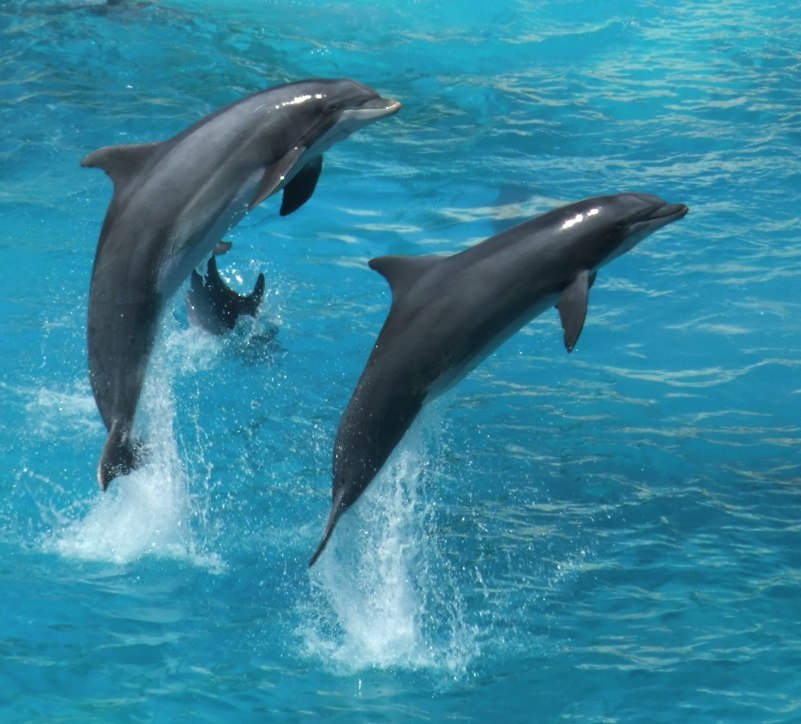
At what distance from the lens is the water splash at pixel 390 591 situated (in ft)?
21.1

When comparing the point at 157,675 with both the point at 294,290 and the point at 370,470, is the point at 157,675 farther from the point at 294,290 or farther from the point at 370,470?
the point at 294,290

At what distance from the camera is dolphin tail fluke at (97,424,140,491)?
678 centimetres

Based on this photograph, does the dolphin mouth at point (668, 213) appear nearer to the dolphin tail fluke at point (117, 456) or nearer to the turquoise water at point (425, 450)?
the turquoise water at point (425, 450)

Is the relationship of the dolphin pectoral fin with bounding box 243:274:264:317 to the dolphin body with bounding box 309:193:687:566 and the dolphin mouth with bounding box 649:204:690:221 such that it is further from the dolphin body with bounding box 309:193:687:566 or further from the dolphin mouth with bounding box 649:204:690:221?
the dolphin mouth with bounding box 649:204:690:221

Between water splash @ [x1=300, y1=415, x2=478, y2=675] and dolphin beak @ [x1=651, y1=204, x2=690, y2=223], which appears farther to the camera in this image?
dolphin beak @ [x1=651, y1=204, x2=690, y2=223]

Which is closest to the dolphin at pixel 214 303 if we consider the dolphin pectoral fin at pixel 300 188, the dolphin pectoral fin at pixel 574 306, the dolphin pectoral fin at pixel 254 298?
the dolphin pectoral fin at pixel 254 298

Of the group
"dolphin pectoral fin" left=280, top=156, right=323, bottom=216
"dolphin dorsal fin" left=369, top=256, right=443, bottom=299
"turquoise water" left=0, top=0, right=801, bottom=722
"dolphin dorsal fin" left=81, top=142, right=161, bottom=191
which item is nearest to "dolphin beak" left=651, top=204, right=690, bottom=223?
"dolphin dorsal fin" left=369, top=256, right=443, bottom=299

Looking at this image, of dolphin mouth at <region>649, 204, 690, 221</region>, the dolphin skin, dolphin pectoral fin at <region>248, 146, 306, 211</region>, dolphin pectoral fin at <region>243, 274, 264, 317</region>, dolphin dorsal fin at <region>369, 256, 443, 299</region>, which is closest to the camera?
dolphin dorsal fin at <region>369, 256, 443, 299</region>

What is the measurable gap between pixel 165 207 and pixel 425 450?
8.30 ft

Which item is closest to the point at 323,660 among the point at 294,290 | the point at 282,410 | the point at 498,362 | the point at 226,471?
the point at 226,471

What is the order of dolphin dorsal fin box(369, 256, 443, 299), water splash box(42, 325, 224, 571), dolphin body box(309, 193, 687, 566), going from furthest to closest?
water splash box(42, 325, 224, 571)
dolphin dorsal fin box(369, 256, 443, 299)
dolphin body box(309, 193, 687, 566)

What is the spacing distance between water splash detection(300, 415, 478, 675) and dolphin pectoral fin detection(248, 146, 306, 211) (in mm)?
1472

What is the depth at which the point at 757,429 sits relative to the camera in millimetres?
9078

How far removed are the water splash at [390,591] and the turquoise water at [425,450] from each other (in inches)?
0.7
